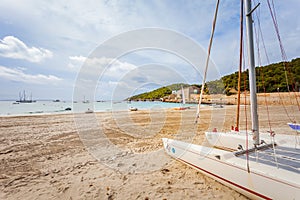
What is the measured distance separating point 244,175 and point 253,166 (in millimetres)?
214

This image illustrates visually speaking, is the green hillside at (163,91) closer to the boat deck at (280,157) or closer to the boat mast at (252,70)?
→ the boat mast at (252,70)

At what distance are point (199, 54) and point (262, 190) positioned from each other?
472 centimetres

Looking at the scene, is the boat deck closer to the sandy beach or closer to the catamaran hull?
the catamaran hull

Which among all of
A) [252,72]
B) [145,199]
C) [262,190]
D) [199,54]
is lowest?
[145,199]

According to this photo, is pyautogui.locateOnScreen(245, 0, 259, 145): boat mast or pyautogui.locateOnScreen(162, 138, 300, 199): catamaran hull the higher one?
pyautogui.locateOnScreen(245, 0, 259, 145): boat mast

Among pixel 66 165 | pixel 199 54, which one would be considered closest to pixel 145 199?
pixel 66 165

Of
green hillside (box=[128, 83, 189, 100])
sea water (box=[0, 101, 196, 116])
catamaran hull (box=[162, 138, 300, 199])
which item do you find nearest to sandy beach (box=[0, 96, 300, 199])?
catamaran hull (box=[162, 138, 300, 199])

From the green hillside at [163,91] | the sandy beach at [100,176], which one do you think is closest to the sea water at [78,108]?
the green hillside at [163,91]

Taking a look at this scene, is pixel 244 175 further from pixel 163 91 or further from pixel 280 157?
pixel 163 91

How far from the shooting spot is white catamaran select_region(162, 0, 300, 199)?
6.00 feet

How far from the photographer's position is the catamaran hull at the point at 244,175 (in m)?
1.77

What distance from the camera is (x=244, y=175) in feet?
7.02

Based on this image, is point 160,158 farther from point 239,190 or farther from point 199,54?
point 199,54

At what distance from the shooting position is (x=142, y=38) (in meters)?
6.16
